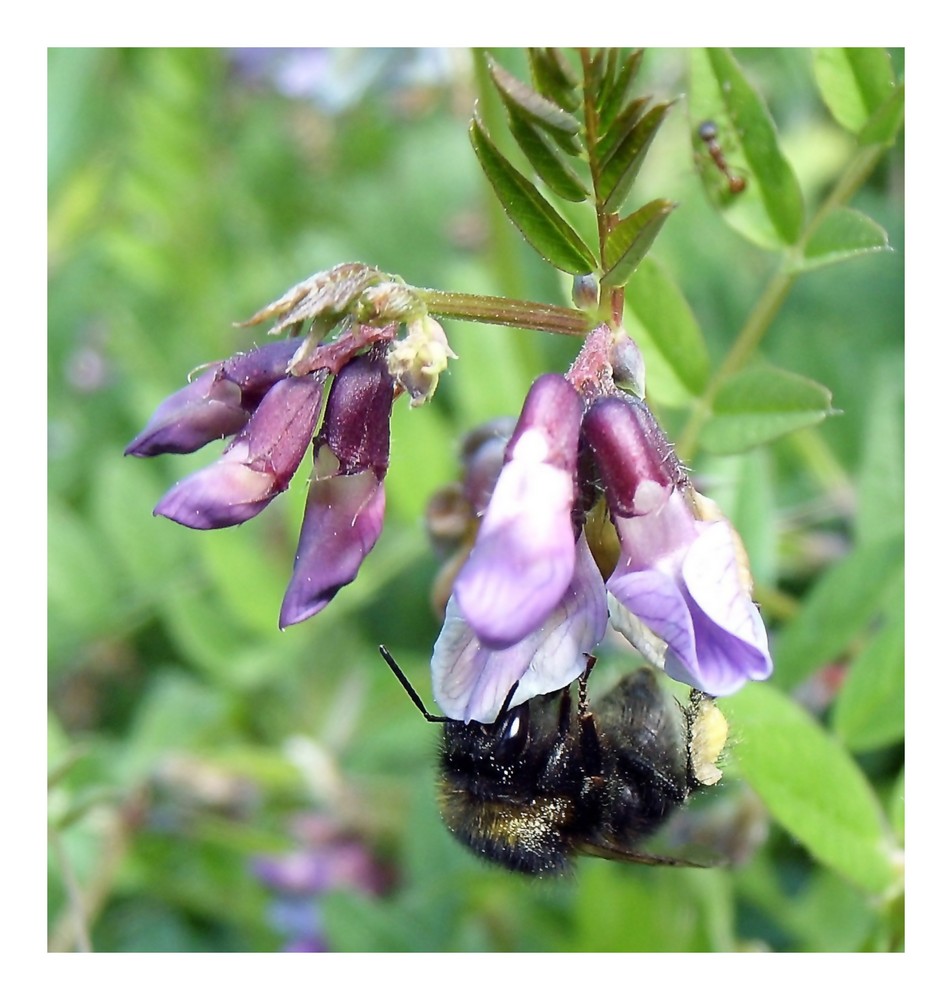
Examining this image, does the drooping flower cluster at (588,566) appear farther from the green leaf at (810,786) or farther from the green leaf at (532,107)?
the green leaf at (810,786)

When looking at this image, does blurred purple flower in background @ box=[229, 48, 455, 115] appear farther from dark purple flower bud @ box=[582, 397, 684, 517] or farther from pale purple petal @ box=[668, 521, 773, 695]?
pale purple petal @ box=[668, 521, 773, 695]

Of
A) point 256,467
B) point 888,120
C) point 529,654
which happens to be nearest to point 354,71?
point 888,120

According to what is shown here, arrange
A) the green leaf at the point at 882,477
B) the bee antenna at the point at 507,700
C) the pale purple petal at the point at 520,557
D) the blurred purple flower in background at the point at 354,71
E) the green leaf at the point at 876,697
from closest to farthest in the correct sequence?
1. the pale purple petal at the point at 520,557
2. the bee antenna at the point at 507,700
3. the green leaf at the point at 876,697
4. the green leaf at the point at 882,477
5. the blurred purple flower in background at the point at 354,71

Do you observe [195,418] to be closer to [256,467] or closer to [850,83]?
[256,467]

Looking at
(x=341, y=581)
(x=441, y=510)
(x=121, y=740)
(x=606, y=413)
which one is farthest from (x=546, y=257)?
(x=121, y=740)

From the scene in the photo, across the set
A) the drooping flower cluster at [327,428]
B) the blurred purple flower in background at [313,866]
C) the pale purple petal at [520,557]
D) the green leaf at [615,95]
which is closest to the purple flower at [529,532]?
the pale purple petal at [520,557]

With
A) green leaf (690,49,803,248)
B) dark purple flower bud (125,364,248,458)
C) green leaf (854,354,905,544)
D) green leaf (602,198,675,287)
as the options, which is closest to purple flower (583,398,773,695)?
green leaf (602,198,675,287)
